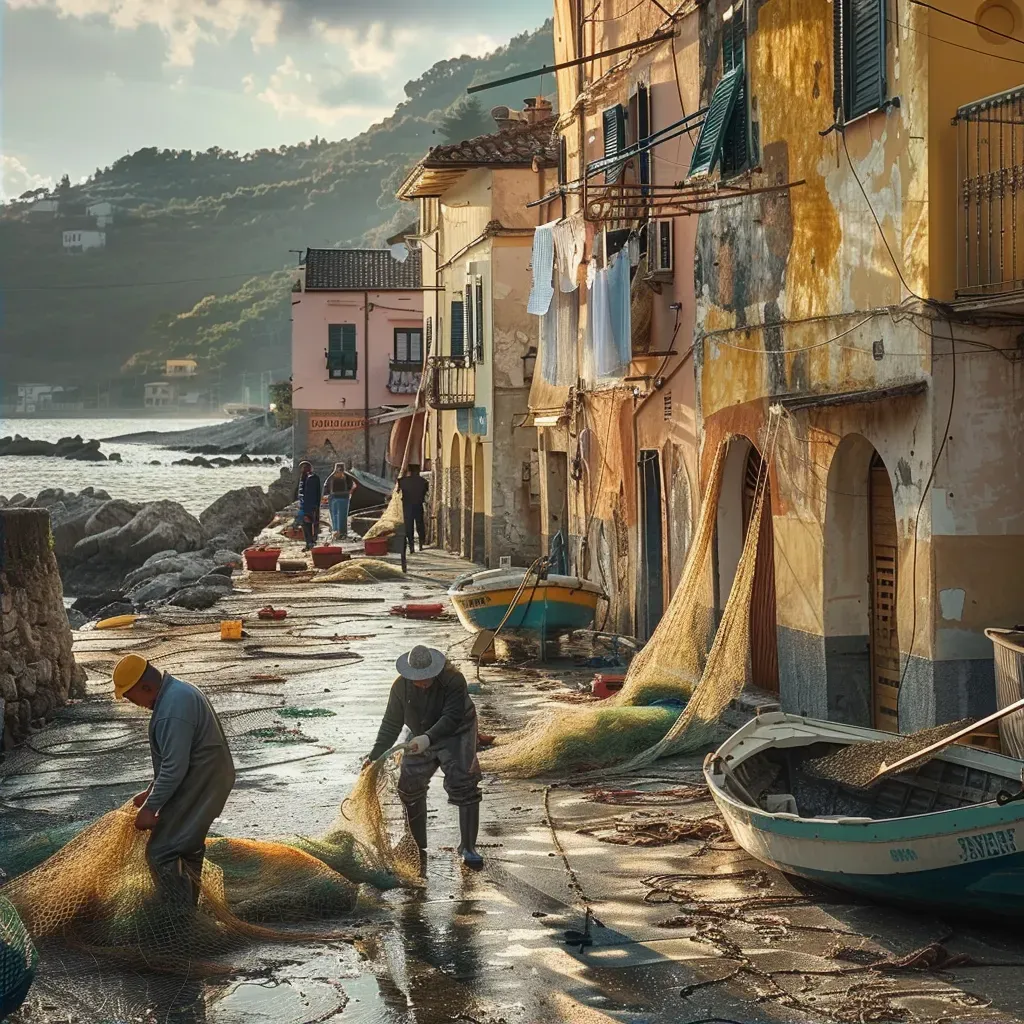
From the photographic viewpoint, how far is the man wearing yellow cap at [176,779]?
9016 millimetres

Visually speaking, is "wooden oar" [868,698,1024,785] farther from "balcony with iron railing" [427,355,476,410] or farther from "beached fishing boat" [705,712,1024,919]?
"balcony with iron railing" [427,355,476,410]

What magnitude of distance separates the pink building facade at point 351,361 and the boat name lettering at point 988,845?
53.0 meters

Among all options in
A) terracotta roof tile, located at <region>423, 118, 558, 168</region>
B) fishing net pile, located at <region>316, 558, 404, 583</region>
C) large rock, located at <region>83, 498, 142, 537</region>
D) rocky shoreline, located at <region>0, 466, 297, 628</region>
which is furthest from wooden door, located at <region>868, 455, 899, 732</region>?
large rock, located at <region>83, 498, 142, 537</region>

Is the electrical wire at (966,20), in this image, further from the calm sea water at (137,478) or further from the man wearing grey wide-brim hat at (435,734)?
the calm sea water at (137,478)

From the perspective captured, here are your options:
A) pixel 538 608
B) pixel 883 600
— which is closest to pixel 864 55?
pixel 883 600

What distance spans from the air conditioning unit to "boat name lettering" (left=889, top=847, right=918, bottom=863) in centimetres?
1194

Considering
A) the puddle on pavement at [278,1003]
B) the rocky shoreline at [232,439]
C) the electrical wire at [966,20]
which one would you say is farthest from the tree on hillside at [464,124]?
the puddle on pavement at [278,1003]

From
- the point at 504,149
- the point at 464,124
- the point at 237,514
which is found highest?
the point at 464,124

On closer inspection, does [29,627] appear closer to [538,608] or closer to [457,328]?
[538,608]

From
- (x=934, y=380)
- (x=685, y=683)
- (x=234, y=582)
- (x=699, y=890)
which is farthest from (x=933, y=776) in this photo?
(x=234, y=582)

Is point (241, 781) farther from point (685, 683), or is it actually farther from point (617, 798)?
point (685, 683)

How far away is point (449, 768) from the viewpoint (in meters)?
10.7

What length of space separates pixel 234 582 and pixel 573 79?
12.8m

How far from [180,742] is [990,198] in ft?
23.7
